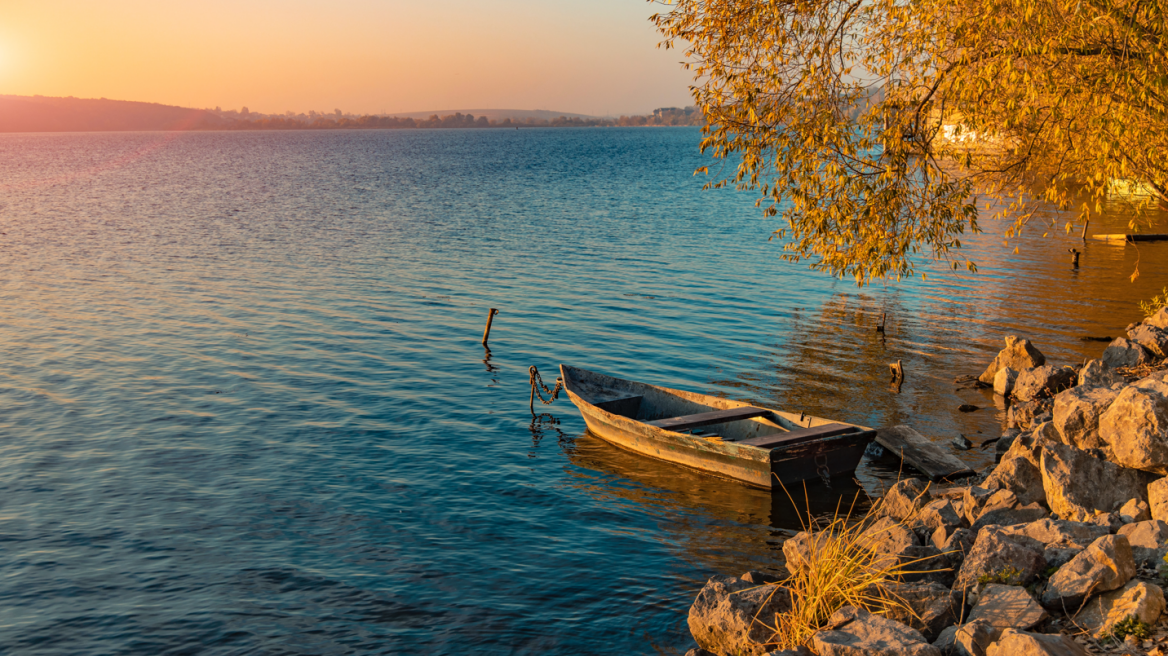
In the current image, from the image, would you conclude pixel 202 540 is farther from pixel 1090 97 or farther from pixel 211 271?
pixel 211 271

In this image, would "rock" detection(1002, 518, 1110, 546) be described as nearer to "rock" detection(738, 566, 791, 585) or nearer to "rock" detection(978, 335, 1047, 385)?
"rock" detection(738, 566, 791, 585)

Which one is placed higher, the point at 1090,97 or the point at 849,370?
the point at 1090,97

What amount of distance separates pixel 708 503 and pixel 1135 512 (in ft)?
23.7

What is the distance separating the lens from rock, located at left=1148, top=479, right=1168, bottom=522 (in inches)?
359

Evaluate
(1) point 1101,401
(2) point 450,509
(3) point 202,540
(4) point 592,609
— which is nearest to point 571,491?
(2) point 450,509

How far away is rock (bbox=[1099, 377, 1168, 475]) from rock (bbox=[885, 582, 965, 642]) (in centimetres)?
335

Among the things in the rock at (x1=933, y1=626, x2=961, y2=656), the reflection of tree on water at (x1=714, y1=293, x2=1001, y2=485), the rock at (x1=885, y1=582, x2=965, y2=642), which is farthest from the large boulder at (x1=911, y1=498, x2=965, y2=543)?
the reflection of tree on water at (x1=714, y1=293, x2=1001, y2=485)

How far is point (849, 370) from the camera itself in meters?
23.4

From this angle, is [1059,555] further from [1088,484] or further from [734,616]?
[734,616]

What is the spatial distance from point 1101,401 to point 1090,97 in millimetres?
9124

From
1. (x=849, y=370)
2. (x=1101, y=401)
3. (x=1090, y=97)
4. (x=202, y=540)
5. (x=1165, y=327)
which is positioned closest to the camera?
(x=1101, y=401)

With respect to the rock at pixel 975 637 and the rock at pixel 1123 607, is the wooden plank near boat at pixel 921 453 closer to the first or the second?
the rock at pixel 1123 607

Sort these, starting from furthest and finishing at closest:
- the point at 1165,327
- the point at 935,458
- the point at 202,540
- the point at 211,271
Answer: the point at 211,271 < the point at 1165,327 < the point at 935,458 < the point at 202,540

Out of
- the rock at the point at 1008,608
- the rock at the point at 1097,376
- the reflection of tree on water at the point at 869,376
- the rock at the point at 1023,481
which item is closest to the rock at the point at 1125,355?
the rock at the point at 1097,376
